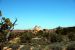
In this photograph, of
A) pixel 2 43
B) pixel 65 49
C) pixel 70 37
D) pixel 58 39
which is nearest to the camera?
pixel 65 49

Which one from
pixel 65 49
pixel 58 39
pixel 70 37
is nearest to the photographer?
pixel 65 49

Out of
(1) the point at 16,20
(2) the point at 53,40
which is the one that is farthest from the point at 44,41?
(1) the point at 16,20

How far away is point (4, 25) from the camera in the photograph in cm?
2361

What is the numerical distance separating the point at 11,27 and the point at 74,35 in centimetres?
840

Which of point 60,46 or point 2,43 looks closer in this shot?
point 60,46

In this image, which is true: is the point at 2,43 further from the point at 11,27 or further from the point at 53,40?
the point at 53,40

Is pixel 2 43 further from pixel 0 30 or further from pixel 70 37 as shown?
pixel 70 37

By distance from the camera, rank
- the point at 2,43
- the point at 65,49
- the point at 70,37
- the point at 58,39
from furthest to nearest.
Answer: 1. the point at 70,37
2. the point at 58,39
3. the point at 2,43
4. the point at 65,49

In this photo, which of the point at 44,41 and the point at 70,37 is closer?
the point at 44,41

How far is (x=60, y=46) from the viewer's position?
19.0 metres

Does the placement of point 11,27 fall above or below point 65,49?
above

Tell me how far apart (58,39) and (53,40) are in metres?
0.72

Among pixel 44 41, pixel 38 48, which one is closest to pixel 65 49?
pixel 38 48

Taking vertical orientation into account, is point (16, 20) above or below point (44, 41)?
above
